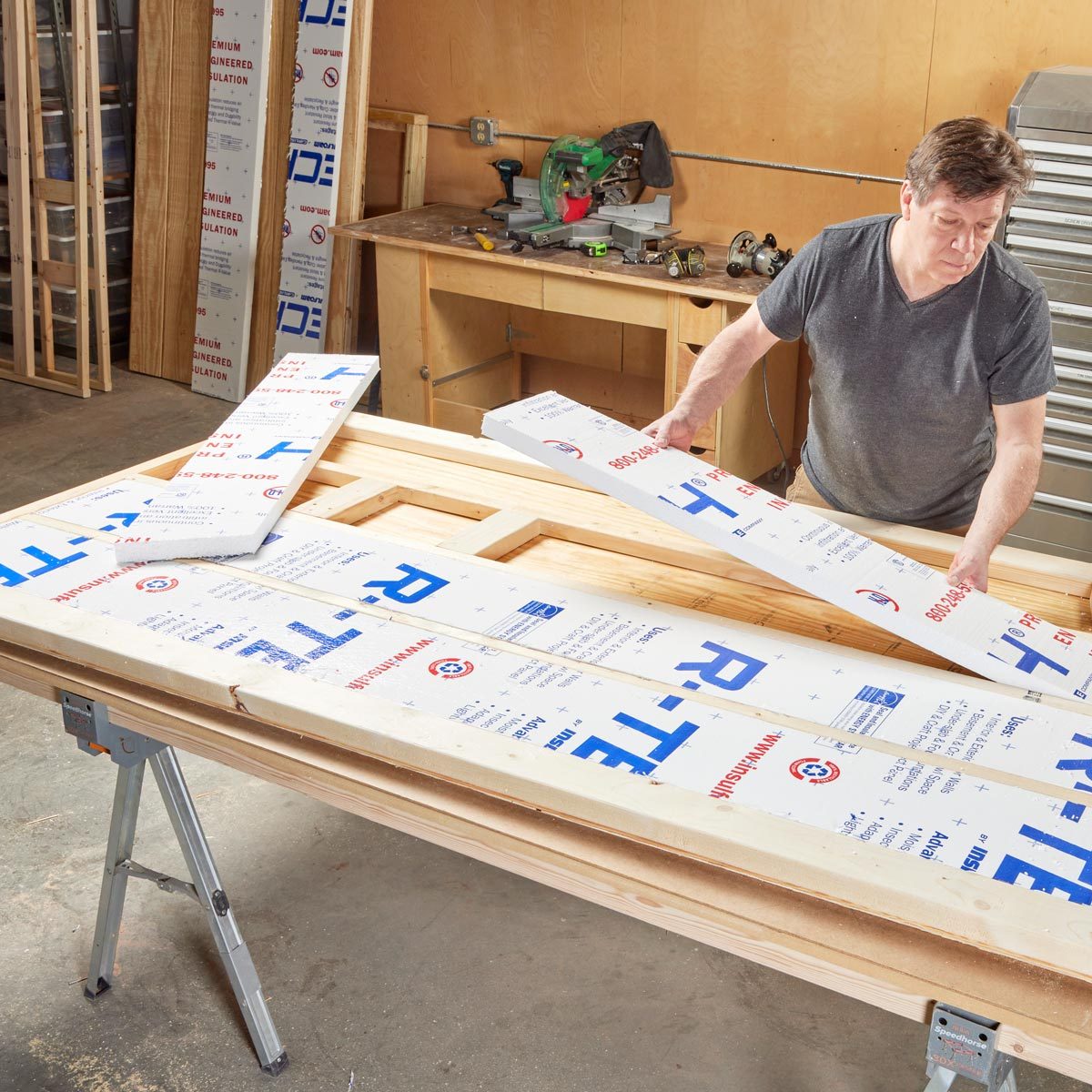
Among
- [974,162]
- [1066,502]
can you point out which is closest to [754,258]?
[1066,502]

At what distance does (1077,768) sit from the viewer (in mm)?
1397

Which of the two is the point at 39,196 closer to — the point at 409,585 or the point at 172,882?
the point at 172,882

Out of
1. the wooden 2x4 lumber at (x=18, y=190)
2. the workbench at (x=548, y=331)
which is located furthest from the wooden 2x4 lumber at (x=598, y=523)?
the wooden 2x4 lumber at (x=18, y=190)

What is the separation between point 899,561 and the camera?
6.12 feet

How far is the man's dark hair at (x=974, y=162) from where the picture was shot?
1.95 m

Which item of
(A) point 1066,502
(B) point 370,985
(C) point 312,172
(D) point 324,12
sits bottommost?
(B) point 370,985

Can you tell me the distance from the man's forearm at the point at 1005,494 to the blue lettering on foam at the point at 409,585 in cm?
84

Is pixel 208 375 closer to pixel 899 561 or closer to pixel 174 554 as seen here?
pixel 174 554

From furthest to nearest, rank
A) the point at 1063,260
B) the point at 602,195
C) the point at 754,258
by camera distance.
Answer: the point at 602,195 < the point at 754,258 < the point at 1063,260

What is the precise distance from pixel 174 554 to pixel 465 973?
105cm

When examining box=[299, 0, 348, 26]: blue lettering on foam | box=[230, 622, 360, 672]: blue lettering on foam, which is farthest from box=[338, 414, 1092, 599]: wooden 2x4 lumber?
box=[299, 0, 348, 26]: blue lettering on foam

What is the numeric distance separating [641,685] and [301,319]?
Result: 402 cm

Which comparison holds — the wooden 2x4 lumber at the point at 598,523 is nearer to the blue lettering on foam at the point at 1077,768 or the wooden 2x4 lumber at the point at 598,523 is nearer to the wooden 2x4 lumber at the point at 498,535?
the wooden 2x4 lumber at the point at 498,535

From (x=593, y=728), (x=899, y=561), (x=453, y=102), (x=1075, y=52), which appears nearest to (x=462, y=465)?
(x=899, y=561)
